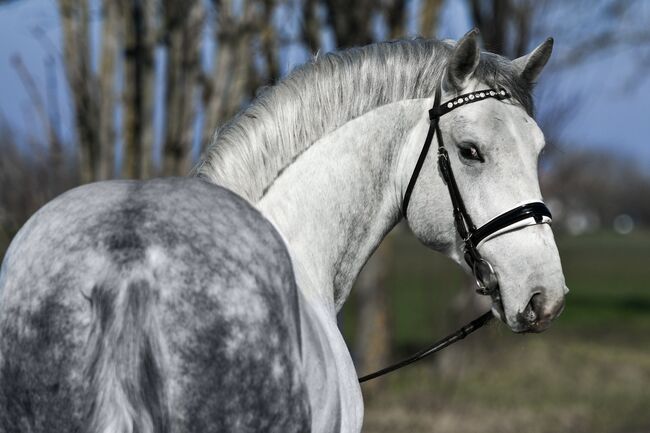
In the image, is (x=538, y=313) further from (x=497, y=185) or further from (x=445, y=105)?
(x=445, y=105)

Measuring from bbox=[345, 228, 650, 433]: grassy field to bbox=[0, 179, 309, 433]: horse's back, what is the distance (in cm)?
276

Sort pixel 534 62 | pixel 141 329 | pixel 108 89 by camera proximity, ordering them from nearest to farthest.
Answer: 1. pixel 141 329
2. pixel 534 62
3. pixel 108 89

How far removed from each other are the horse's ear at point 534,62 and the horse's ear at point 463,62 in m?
0.25

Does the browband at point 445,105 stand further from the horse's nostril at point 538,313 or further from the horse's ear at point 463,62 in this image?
the horse's nostril at point 538,313

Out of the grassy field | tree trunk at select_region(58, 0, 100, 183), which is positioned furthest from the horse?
tree trunk at select_region(58, 0, 100, 183)

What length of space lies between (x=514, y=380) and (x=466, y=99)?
9.46 m

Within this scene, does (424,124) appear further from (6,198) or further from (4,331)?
(6,198)

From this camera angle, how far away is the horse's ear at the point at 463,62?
2.98m

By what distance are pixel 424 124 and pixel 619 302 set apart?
23181 millimetres

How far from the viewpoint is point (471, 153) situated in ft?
10.0

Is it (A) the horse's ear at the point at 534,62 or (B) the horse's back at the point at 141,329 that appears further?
(A) the horse's ear at the point at 534,62

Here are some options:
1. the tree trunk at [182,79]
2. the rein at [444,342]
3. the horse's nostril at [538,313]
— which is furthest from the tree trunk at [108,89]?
the horse's nostril at [538,313]

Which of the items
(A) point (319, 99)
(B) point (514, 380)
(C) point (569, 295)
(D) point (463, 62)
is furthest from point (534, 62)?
(C) point (569, 295)

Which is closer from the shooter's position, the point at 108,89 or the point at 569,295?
the point at 108,89
